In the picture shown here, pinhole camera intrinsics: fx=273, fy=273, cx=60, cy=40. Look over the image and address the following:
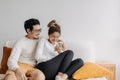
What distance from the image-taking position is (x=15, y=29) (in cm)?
379

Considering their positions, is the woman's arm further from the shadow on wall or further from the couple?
the shadow on wall

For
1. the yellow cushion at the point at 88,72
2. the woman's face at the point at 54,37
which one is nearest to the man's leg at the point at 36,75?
the yellow cushion at the point at 88,72

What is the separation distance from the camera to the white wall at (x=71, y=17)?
3.77 meters

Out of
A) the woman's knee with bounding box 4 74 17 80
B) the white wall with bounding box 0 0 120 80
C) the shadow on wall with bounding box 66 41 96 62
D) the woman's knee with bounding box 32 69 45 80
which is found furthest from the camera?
the white wall with bounding box 0 0 120 80

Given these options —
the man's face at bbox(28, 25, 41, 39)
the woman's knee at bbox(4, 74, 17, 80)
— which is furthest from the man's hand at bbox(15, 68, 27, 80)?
the man's face at bbox(28, 25, 41, 39)

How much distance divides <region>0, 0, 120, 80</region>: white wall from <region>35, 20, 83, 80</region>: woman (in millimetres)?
630

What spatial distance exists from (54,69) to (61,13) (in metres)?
1.12

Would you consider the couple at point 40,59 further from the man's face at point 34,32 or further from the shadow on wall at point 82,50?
the shadow on wall at point 82,50

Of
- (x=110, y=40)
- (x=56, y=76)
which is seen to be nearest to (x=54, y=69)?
(x=56, y=76)

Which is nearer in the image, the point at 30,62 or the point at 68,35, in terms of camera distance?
the point at 30,62

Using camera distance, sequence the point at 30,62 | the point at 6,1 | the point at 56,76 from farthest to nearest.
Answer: the point at 6,1
the point at 30,62
the point at 56,76

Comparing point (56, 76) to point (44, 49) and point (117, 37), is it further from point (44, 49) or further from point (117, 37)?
point (117, 37)

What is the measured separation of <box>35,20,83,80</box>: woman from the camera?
289cm

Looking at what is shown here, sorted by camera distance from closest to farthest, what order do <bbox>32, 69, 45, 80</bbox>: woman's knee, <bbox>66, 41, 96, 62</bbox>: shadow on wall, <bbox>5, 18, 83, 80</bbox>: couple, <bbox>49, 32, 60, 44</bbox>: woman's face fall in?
<bbox>32, 69, 45, 80</bbox>: woman's knee → <bbox>5, 18, 83, 80</bbox>: couple → <bbox>49, 32, 60, 44</bbox>: woman's face → <bbox>66, 41, 96, 62</bbox>: shadow on wall
